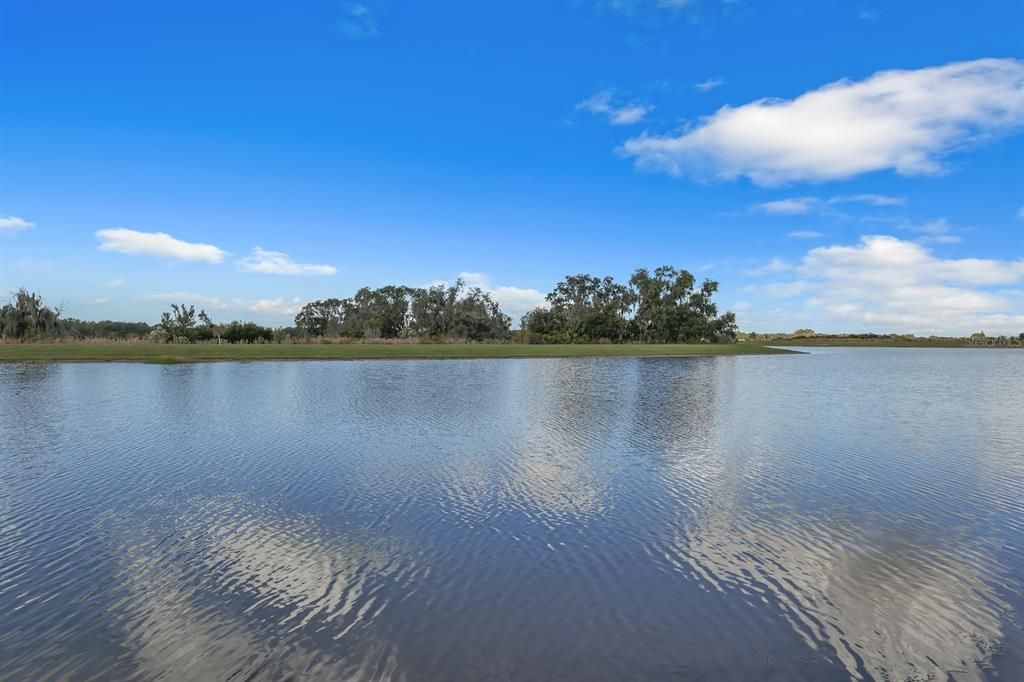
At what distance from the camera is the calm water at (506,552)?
541cm

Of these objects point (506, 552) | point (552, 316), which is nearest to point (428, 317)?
point (552, 316)

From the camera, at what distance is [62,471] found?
473 inches

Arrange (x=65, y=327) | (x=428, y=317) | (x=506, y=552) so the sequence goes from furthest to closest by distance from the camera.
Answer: (x=428, y=317) < (x=65, y=327) < (x=506, y=552)

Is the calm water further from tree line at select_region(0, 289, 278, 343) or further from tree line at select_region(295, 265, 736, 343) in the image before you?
tree line at select_region(295, 265, 736, 343)

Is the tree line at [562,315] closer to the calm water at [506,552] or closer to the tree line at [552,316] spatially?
the tree line at [552,316]

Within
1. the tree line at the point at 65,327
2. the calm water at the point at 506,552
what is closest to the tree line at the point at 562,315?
the tree line at the point at 65,327

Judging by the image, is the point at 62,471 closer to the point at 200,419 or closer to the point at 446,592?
the point at 200,419

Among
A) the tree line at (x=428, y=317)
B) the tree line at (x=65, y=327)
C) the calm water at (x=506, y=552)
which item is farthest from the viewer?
the tree line at (x=428, y=317)

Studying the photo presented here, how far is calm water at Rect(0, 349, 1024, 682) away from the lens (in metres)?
5.41

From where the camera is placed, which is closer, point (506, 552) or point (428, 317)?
point (506, 552)

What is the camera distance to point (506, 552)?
7.88 metres

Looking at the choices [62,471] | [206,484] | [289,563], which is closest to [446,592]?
→ [289,563]

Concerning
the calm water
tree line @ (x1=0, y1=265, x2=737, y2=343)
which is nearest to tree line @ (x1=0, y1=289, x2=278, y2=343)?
tree line @ (x1=0, y1=265, x2=737, y2=343)

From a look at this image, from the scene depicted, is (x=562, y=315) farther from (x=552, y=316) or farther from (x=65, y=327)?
(x=65, y=327)
